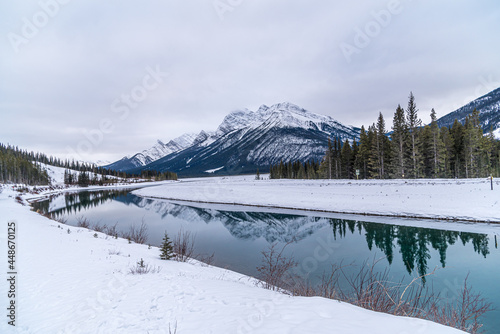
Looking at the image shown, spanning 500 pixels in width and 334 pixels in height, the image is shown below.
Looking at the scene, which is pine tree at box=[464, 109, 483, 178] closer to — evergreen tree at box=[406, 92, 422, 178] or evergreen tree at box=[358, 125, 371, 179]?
evergreen tree at box=[406, 92, 422, 178]

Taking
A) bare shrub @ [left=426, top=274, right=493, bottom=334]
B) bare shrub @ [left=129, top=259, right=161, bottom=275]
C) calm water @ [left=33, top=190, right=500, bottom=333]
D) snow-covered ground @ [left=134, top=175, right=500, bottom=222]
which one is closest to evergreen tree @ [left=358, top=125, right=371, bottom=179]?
snow-covered ground @ [left=134, top=175, right=500, bottom=222]

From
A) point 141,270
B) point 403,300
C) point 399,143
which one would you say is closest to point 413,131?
point 399,143

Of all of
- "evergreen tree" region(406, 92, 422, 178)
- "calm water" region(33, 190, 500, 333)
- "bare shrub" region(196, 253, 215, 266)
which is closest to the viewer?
"calm water" region(33, 190, 500, 333)

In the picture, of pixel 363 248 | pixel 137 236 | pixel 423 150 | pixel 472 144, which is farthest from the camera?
pixel 423 150

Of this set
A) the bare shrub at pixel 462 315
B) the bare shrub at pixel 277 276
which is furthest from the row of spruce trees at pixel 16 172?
the bare shrub at pixel 462 315

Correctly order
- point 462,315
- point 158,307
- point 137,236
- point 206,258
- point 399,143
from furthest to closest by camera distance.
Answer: point 399,143 < point 137,236 < point 206,258 < point 158,307 < point 462,315

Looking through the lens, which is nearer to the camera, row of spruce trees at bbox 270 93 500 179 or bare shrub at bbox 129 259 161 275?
bare shrub at bbox 129 259 161 275

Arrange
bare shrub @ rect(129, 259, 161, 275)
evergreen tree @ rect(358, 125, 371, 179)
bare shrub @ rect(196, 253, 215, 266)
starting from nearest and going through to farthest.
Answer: bare shrub @ rect(129, 259, 161, 275), bare shrub @ rect(196, 253, 215, 266), evergreen tree @ rect(358, 125, 371, 179)

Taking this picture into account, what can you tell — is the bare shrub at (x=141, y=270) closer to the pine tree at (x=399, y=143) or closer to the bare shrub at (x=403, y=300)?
the bare shrub at (x=403, y=300)

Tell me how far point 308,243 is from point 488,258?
8099 mm

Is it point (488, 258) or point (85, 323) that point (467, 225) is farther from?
point (85, 323)

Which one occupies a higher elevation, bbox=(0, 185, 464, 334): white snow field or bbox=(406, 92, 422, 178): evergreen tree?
bbox=(406, 92, 422, 178): evergreen tree

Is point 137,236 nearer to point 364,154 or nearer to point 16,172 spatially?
point 364,154

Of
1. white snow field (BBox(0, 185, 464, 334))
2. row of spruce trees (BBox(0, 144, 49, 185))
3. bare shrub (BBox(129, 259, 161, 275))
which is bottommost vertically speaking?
bare shrub (BBox(129, 259, 161, 275))
